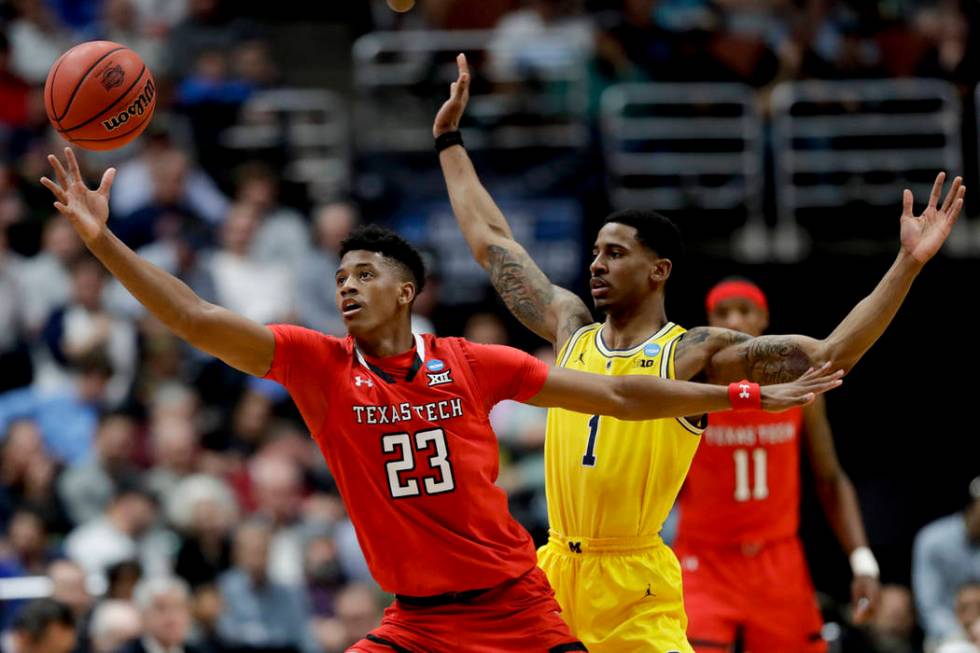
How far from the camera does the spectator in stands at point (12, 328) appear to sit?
13688 millimetres

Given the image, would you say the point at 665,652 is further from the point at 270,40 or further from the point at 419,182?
the point at 270,40

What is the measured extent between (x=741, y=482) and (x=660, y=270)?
2.04 m

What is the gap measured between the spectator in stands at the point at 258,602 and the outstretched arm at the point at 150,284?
5716 mm

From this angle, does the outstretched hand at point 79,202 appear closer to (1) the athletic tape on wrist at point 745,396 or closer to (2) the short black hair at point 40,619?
(1) the athletic tape on wrist at point 745,396

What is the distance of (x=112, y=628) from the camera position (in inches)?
415

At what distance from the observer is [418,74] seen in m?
15.0

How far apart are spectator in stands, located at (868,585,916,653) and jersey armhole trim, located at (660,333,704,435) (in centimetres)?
501

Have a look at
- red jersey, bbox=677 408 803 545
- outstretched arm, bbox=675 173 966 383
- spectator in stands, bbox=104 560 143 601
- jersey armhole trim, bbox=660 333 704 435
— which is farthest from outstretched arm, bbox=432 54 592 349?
spectator in stands, bbox=104 560 143 601

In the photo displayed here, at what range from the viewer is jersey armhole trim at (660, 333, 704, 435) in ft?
24.5

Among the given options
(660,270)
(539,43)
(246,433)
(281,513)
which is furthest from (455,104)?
(539,43)

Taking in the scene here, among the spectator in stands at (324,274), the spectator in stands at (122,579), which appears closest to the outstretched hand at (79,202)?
the spectator in stands at (122,579)

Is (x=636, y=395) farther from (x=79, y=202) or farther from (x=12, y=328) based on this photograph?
(x=12, y=328)

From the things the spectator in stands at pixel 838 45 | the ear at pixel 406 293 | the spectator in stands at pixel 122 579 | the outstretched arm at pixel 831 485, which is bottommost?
the spectator in stands at pixel 122 579

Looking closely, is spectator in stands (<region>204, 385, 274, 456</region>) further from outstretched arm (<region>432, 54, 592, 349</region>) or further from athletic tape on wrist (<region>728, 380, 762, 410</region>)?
athletic tape on wrist (<region>728, 380, 762, 410</region>)
